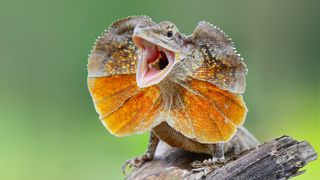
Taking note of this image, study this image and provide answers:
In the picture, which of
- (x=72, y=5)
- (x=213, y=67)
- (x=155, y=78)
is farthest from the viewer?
(x=72, y=5)

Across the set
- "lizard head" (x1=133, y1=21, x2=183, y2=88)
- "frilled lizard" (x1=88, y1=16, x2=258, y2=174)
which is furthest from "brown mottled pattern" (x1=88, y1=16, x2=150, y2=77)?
"lizard head" (x1=133, y1=21, x2=183, y2=88)

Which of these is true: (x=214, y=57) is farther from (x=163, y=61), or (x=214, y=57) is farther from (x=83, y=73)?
(x=83, y=73)

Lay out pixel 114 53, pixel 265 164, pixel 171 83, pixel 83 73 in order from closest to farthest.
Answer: pixel 265 164 < pixel 171 83 < pixel 114 53 < pixel 83 73

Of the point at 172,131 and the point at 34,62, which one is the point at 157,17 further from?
the point at 172,131

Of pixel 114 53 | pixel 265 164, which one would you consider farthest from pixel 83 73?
pixel 265 164

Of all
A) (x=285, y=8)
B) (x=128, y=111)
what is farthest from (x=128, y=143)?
(x=285, y=8)

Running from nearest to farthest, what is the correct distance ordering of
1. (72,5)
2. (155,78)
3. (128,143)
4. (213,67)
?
1. (155,78)
2. (213,67)
3. (128,143)
4. (72,5)
